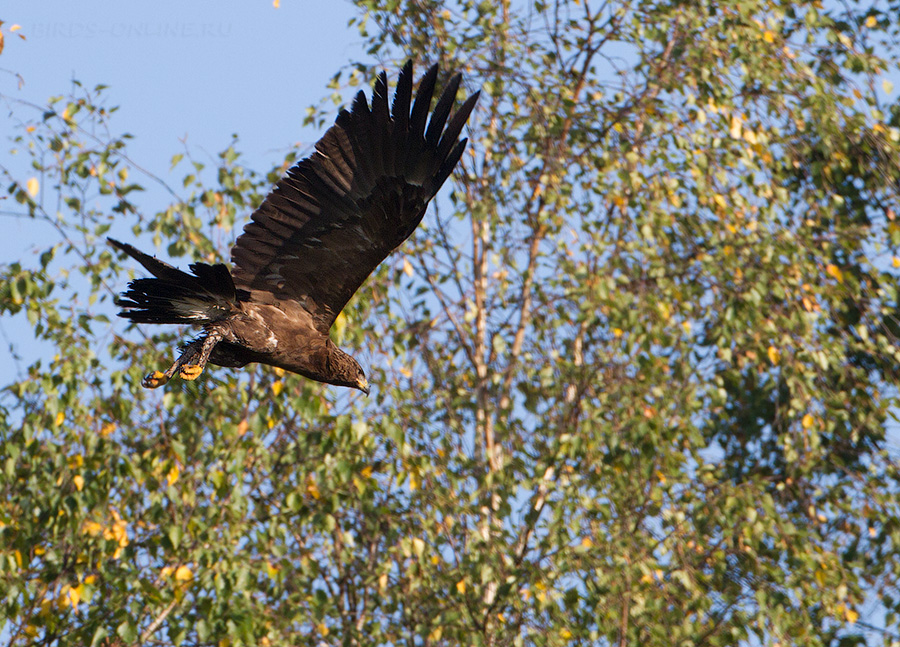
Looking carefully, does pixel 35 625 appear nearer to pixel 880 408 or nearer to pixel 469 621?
pixel 469 621

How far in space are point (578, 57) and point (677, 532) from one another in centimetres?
314

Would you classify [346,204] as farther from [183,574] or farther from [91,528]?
[91,528]

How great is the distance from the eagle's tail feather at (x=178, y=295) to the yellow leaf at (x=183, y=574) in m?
1.55

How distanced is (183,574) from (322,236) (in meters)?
1.87

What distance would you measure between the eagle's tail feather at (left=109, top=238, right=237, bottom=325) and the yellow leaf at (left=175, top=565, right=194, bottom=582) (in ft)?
5.07

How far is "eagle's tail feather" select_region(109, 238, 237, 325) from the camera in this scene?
430 cm

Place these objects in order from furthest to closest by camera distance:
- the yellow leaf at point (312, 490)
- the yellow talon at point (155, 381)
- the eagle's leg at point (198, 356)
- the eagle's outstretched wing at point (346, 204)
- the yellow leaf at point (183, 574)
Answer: the yellow leaf at point (312, 490), the yellow leaf at point (183, 574), the eagle's outstretched wing at point (346, 204), the eagle's leg at point (198, 356), the yellow talon at point (155, 381)

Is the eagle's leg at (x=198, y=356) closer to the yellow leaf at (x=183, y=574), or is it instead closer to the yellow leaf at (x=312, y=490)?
the yellow leaf at (x=183, y=574)

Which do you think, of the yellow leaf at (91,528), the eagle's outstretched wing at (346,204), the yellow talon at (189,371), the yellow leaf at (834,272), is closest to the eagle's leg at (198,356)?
the yellow talon at (189,371)

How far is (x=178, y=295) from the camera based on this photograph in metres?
4.46

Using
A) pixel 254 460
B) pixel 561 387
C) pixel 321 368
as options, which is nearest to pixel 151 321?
pixel 321 368

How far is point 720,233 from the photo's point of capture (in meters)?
7.23

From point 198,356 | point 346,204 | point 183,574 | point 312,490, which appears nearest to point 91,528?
point 183,574

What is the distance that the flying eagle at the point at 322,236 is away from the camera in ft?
15.3
